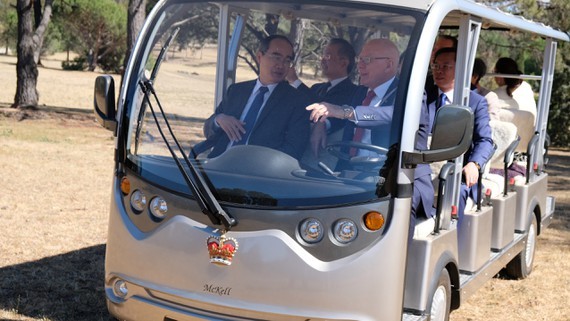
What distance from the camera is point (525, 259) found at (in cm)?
746

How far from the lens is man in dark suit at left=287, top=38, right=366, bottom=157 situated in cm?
448

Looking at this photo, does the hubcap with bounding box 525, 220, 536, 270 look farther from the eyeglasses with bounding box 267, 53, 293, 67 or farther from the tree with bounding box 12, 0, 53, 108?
the tree with bounding box 12, 0, 53, 108

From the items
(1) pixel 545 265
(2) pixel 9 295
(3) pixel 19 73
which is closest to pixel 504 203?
(1) pixel 545 265

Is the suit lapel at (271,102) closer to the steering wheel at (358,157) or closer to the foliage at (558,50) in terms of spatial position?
the steering wheel at (358,157)

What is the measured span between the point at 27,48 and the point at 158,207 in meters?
17.1

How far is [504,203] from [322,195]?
2534 millimetres

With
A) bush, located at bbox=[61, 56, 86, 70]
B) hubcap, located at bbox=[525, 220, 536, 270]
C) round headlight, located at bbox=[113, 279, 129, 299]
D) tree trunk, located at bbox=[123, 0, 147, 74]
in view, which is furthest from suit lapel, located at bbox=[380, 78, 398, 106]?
bush, located at bbox=[61, 56, 86, 70]

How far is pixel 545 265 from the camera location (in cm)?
819

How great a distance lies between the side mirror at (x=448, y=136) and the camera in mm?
4188

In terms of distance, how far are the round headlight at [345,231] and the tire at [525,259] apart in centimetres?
343

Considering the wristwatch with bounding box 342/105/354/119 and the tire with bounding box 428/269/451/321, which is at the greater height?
the wristwatch with bounding box 342/105/354/119

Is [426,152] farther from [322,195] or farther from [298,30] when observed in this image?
[298,30]

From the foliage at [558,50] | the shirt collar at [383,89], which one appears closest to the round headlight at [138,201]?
the shirt collar at [383,89]

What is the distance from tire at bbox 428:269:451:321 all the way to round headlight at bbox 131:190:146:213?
160 cm
